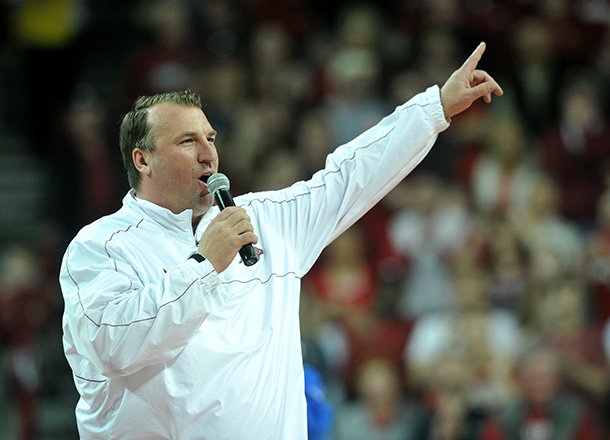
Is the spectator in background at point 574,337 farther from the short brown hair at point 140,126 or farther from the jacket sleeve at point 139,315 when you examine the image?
the jacket sleeve at point 139,315

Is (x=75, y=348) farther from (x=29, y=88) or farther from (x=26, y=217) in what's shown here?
(x=29, y=88)

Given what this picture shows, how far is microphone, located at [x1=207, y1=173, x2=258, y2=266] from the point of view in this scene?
340cm

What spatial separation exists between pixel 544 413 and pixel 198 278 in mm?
4527

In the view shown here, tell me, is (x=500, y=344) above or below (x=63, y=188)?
below

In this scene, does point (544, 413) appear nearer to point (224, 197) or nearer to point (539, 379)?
point (539, 379)

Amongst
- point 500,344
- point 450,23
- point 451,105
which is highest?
point 450,23

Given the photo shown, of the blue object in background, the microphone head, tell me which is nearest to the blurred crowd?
the blue object in background

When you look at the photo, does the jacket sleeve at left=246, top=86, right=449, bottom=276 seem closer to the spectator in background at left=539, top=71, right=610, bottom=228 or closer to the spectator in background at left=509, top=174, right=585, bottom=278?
the spectator in background at left=509, top=174, right=585, bottom=278

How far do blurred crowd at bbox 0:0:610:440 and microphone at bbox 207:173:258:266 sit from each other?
11.0 feet

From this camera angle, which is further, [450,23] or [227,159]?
[450,23]

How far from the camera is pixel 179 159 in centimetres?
374

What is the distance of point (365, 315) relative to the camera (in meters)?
8.55

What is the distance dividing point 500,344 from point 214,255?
494 centimetres

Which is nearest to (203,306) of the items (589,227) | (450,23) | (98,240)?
(98,240)
